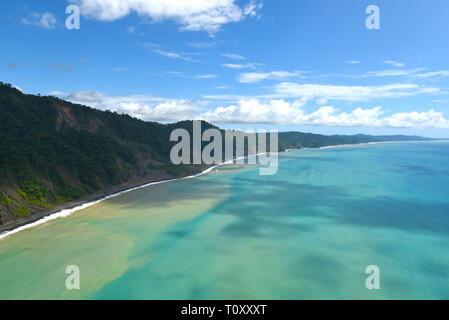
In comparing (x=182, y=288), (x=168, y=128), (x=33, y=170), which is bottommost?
(x=182, y=288)

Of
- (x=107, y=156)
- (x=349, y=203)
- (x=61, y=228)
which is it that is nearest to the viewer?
(x=61, y=228)

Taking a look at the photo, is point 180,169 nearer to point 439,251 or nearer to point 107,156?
point 107,156
